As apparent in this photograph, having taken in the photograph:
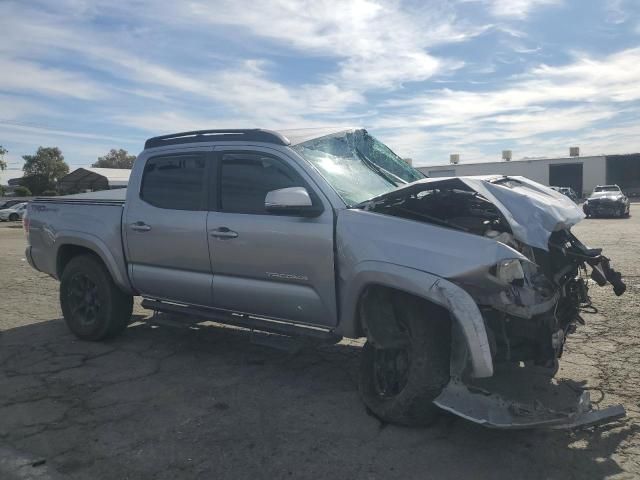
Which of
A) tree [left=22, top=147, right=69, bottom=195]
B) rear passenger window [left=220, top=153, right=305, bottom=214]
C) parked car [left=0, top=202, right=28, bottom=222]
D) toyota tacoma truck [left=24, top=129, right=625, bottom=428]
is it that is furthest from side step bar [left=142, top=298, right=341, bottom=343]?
tree [left=22, top=147, right=69, bottom=195]

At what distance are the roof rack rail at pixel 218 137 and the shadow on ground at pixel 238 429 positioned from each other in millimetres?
2067

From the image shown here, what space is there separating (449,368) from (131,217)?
11.4 ft

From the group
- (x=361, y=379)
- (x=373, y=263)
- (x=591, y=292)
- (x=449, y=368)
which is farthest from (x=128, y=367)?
(x=591, y=292)

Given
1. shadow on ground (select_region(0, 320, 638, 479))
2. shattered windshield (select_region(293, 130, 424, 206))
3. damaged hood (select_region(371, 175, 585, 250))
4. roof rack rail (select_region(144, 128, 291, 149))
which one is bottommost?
shadow on ground (select_region(0, 320, 638, 479))

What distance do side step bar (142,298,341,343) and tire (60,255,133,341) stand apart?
0.41 m

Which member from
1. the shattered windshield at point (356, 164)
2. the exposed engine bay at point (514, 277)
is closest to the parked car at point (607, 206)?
the shattered windshield at point (356, 164)

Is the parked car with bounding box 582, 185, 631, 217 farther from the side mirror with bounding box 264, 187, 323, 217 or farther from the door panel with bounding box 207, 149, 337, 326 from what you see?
the side mirror with bounding box 264, 187, 323, 217

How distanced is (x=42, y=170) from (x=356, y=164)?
259 ft

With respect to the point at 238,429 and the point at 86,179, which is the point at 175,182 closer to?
the point at 238,429

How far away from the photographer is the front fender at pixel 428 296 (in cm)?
324

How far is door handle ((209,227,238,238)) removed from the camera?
15.1 ft

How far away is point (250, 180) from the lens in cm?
467

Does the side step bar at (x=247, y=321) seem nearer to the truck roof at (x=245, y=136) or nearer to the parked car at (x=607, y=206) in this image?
the truck roof at (x=245, y=136)

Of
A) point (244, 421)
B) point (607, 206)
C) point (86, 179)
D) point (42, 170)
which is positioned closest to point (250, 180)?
point (244, 421)
